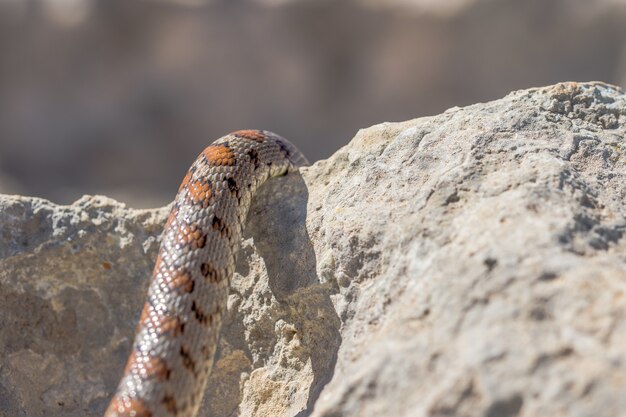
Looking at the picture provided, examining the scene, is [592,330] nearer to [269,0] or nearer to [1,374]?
[1,374]

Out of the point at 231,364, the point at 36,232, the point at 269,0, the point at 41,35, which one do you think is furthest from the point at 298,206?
the point at 41,35

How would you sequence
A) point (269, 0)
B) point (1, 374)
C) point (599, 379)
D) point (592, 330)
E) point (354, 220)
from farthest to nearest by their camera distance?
point (269, 0) < point (1, 374) < point (354, 220) < point (592, 330) < point (599, 379)

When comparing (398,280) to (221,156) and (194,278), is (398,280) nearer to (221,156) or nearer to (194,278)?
(194,278)

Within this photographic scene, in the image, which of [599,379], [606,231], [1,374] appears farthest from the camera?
[1,374]

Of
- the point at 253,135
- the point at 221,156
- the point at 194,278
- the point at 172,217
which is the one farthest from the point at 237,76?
the point at 194,278

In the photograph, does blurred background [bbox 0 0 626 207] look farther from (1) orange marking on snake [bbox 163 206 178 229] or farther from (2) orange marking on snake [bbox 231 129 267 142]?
(1) orange marking on snake [bbox 163 206 178 229]

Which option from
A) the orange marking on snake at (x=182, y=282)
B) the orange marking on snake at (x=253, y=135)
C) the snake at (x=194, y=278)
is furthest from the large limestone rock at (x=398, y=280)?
the orange marking on snake at (x=182, y=282)

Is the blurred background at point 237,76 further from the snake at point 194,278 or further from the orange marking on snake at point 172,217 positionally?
→ the orange marking on snake at point 172,217
